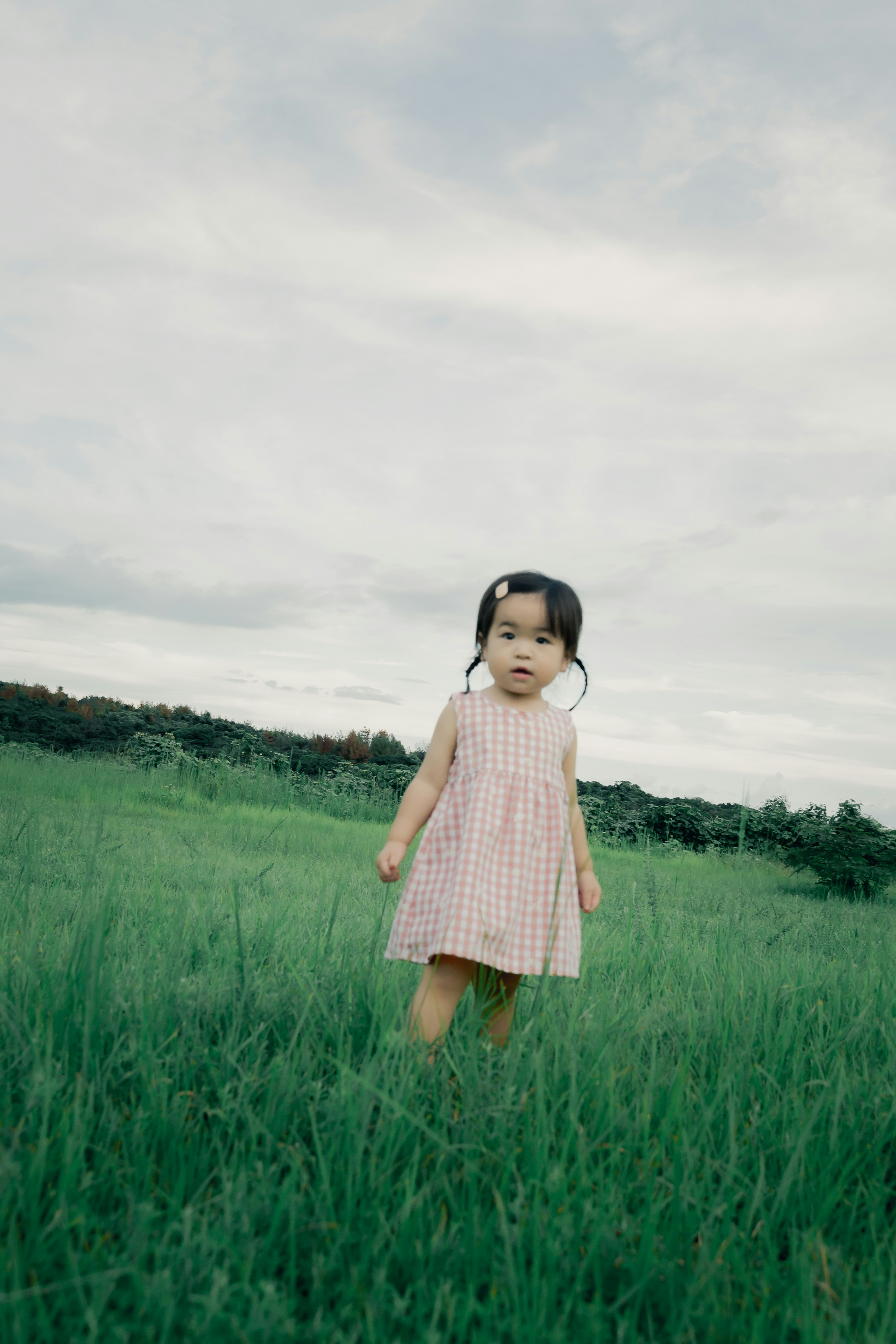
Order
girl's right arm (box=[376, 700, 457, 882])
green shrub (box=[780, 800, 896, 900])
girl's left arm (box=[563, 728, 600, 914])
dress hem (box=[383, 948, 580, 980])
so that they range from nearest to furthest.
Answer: dress hem (box=[383, 948, 580, 980]) < girl's right arm (box=[376, 700, 457, 882]) < girl's left arm (box=[563, 728, 600, 914]) < green shrub (box=[780, 800, 896, 900])

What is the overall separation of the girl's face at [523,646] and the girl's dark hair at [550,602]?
0.01m

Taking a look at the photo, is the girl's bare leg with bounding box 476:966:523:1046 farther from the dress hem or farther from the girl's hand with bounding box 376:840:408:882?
the girl's hand with bounding box 376:840:408:882

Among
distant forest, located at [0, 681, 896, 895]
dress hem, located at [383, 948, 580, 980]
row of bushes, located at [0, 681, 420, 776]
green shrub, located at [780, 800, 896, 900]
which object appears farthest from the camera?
row of bushes, located at [0, 681, 420, 776]

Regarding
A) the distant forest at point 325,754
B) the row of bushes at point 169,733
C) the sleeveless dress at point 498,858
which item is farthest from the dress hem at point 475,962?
the row of bushes at point 169,733

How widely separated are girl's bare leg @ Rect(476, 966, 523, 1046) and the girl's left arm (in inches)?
13.0

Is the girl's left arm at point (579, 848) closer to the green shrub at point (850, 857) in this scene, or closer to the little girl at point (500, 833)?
the little girl at point (500, 833)

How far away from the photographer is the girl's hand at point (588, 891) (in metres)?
2.58

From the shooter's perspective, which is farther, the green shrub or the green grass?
the green shrub

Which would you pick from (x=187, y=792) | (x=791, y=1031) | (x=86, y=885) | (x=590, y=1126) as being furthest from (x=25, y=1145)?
(x=187, y=792)

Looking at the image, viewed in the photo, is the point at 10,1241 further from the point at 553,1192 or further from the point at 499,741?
the point at 499,741

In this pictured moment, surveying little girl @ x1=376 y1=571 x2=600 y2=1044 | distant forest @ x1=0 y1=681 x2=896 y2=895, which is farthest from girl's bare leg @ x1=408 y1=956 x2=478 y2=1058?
distant forest @ x1=0 y1=681 x2=896 y2=895

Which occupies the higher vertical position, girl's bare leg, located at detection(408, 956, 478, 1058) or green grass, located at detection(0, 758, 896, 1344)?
girl's bare leg, located at detection(408, 956, 478, 1058)

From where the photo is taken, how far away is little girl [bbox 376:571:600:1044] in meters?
2.22

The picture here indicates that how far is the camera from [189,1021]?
201cm
